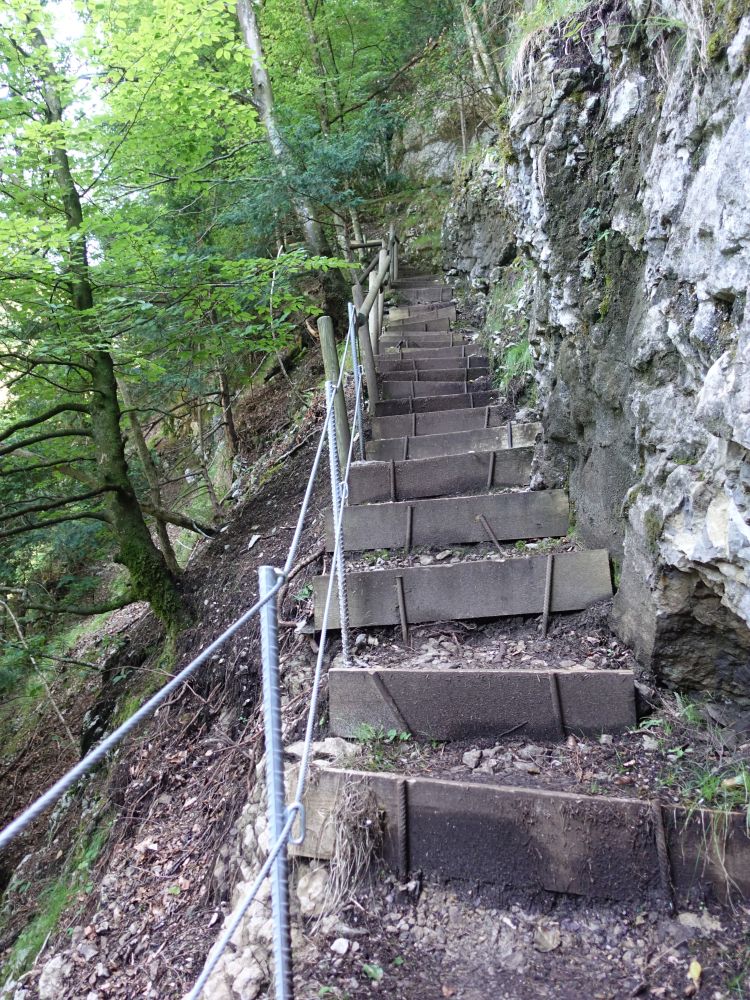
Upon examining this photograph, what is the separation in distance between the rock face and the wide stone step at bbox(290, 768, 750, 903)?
0.64m

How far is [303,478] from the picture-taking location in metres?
5.84

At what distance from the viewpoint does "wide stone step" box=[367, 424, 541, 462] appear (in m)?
4.55

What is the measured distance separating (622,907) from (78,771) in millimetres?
1851

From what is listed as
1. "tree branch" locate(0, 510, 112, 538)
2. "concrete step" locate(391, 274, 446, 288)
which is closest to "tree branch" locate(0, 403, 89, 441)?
"tree branch" locate(0, 510, 112, 538)

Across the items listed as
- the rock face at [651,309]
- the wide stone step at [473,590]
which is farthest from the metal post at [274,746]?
the wide stone step at [473,590]

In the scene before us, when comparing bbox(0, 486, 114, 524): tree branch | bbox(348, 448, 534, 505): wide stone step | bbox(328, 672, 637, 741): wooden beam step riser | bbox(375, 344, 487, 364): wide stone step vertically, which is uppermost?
bbox(375, 344, 487, 364): wide stone step

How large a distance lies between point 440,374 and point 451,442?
1773 millimetres

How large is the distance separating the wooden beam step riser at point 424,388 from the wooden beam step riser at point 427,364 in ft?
1.63

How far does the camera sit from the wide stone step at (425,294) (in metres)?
9.73

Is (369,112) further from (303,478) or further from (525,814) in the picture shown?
(525,814)

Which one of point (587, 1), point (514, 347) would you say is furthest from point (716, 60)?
point (514, 347)

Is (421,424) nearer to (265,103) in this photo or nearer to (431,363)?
(431,363)

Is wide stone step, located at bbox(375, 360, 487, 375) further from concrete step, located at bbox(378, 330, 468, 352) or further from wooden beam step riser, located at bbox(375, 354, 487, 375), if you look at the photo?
concrete step, located at bbox(378, 330, 468, 352)

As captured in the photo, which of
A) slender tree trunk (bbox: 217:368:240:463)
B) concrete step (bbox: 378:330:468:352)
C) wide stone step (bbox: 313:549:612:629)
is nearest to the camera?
wide stone step (bbox: 313:549:612:629)
